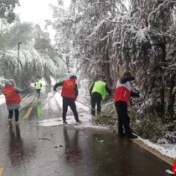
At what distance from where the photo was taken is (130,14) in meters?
8.62

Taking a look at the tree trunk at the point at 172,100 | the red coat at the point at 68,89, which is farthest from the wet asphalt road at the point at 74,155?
the tree trunk at the point at 172,100

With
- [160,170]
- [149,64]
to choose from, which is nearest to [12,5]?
[149,64]

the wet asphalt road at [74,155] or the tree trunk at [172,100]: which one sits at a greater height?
the tree trunk at [172,100]

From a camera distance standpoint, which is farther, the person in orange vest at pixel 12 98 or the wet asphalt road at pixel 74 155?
the person in orange vest at pixel 12 98

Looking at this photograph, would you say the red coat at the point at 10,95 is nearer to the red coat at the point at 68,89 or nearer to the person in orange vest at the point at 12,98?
the person in orange vest at the point at 12,98

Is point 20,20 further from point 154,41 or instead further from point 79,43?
point 154,41

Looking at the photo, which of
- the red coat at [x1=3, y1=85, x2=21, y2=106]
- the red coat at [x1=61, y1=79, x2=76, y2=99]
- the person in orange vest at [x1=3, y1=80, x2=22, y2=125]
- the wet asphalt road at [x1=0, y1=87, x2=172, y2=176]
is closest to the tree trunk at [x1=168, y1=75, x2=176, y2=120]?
the wet asphalt road at [x1=0, y1=87, x2=172, y2=176]

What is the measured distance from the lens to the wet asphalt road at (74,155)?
4.14 metres

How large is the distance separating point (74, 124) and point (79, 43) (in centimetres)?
715

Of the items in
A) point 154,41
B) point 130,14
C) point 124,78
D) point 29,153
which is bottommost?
point 29,153

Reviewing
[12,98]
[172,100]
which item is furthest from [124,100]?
[12,98]

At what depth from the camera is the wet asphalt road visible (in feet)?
13.6

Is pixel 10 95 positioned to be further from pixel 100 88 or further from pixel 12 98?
pixel 100 88

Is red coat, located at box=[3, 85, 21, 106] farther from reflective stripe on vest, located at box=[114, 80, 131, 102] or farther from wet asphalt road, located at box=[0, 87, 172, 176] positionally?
reflective stripe on vest, located at box=[114, 80, 131, 102]
